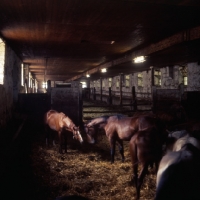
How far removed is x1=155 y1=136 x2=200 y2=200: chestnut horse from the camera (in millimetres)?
3188

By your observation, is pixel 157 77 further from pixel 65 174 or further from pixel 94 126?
pixel 65 174

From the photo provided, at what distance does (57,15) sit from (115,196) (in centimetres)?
499

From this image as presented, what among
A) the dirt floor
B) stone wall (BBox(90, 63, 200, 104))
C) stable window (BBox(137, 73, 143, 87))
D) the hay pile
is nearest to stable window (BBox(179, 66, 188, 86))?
stone wall (BBox(90, 63, 200, 104))

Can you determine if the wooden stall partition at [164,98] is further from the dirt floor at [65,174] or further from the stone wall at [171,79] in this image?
the dirt floor at [65,174]

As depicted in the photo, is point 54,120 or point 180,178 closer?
point 180,178

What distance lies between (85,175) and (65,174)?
54cm

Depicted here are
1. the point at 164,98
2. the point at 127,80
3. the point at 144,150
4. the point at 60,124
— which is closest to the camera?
the point at 144,150

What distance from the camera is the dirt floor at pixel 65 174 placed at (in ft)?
15.6

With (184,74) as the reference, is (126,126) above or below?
below

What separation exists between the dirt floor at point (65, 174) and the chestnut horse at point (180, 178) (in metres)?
1.63

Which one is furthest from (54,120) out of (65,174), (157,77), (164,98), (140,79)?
(140,79)

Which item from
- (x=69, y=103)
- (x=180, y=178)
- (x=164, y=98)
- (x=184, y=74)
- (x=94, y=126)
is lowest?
(x=180, y=178)

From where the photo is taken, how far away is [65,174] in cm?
602

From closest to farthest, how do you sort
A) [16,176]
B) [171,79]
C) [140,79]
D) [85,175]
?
[16,176], [85,175], [171,79], [140,79]
